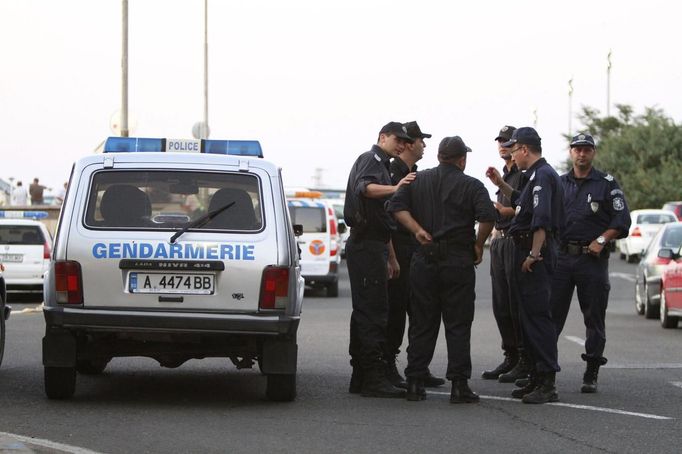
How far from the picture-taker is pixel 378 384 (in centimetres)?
1130

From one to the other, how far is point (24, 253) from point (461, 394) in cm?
1618

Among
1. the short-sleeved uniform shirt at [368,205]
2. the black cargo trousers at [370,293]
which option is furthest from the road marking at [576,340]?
the short-sleeved uniform shirt at [368,205]

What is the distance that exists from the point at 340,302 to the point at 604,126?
63554 millimetres

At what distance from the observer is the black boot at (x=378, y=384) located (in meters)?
11.3

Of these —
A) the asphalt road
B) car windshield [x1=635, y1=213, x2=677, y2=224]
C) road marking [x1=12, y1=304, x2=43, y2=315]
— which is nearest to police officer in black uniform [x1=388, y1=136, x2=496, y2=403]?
the asphalt road

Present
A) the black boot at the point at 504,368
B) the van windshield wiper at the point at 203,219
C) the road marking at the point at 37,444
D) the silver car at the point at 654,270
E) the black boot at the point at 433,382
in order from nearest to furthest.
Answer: the road marking at the point at 37,444, the van windshield wiper at the point at 203,219, the black boot at the point at 433,382, the black boot at the point at 504,368, the silver car at the point at 654,270

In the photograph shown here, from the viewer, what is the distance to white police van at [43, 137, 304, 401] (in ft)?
33.6

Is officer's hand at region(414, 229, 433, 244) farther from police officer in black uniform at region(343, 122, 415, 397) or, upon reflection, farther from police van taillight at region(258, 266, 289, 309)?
police van taillight at region(258, 266, 289, 309)

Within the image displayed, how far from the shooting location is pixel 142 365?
1361 cm

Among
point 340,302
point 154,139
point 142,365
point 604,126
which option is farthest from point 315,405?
point 604,126

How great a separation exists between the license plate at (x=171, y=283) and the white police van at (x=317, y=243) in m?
17.5

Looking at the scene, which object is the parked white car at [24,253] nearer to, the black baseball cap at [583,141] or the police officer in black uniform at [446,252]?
the black baseball cap at [583,141]

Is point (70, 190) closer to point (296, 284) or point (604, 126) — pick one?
Result: point (296, 284)

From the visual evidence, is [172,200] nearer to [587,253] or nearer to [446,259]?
[446,259]
